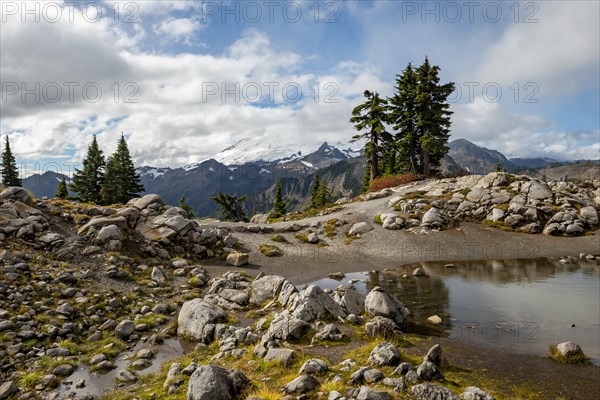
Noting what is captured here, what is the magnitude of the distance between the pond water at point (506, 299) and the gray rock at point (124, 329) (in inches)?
507

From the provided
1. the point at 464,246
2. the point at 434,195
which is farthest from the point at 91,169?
the point at 464,246

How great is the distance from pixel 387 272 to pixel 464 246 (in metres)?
10.6

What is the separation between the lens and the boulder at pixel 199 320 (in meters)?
15.0

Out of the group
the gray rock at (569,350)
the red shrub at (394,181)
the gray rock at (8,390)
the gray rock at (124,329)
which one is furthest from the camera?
the red shrub at (394,181)

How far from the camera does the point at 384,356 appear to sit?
1093cm

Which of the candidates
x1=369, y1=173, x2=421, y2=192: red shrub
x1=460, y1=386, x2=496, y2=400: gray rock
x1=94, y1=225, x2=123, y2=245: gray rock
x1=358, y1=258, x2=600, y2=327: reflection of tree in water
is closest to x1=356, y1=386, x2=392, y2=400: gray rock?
x1=460, y1=386, x2=496, y2=400: gray rock

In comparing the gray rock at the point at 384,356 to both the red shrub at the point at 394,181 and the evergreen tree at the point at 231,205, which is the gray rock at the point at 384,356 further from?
the evergreen tree at the point at 231,205

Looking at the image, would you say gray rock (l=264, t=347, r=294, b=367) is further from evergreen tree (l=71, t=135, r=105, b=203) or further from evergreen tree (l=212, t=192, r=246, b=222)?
evergreen tree (l=71, t=135, r=105, b=203)

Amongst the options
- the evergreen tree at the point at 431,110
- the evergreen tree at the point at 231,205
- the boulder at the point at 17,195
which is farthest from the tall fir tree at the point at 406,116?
the boulder at the point at 17,195

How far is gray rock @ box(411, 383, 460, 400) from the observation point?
28.9 feet

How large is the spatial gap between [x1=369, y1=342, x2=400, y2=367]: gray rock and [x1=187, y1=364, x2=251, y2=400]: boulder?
3.81 meters

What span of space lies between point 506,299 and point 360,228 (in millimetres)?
18540

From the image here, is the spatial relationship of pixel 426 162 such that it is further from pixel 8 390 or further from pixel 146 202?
pixel 8 390

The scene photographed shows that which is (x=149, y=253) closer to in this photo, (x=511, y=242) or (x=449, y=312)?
(x=449, y=312)
